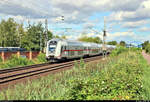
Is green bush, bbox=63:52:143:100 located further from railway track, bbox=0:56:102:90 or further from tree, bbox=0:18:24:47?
tree, bbox=0:18:24:47

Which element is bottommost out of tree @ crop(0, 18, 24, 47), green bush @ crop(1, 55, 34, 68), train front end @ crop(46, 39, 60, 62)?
green bush @ crop(1, 55, 34, 68)

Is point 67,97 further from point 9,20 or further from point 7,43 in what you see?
point 9,20

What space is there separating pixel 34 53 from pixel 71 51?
294 inches

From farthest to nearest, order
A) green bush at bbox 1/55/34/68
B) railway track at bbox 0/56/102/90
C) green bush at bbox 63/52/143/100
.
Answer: green bush at bbox 1/55/34/68 < railway track at bbox 0/56/102/90 < green bush at bbox 63/52/143/100

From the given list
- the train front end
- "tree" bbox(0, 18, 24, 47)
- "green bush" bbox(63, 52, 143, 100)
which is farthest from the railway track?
"tree" bbox(0, 18, 24, 47)

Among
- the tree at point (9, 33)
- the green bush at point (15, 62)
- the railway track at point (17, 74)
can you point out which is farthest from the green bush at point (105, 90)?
the tree at point (9, 33)

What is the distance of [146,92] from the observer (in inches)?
253

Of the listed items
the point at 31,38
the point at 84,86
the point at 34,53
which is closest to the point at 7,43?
the point at 31,38

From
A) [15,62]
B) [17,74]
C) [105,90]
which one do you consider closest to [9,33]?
[15,62]

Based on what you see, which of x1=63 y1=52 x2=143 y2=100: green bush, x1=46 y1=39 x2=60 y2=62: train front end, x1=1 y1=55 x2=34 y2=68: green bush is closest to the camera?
x1=63 y1=52 x2=143 y2=100: green bush

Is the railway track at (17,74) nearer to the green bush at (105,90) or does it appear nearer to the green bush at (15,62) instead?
the green bush at (15,62)

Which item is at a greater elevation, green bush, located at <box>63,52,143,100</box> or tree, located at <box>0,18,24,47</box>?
tree, located at <box>0,18,24,47</box>

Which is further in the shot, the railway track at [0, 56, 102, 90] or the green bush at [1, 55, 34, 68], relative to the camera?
the green bush at [1, 55, 34, 68]

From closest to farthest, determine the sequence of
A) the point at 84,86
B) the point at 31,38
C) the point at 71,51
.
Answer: the point at 84,86 → the point at 71,51 → the point at 31,38
